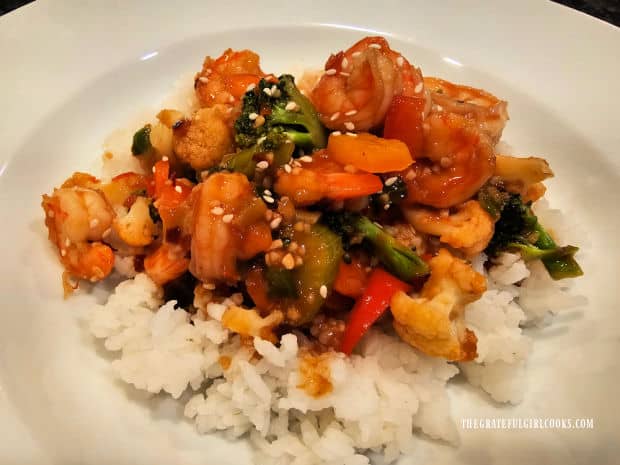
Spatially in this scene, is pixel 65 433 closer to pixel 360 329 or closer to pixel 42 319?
pixel 42 319

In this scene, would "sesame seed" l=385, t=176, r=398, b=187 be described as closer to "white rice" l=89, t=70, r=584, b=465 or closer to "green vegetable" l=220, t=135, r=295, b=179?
"green vegetable" l=220, t=135, r=295, b=179

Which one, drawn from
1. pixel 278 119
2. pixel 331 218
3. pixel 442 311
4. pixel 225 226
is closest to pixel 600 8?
pixel 278 119

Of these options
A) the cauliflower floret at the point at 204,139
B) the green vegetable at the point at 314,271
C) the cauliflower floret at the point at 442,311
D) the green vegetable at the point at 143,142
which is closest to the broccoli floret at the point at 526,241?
the cauliflower floret at the point at 442,311

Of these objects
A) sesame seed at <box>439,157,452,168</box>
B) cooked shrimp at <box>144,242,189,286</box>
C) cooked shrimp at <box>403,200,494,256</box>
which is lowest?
cooked shrimp at <box>144,242,189,286</box>

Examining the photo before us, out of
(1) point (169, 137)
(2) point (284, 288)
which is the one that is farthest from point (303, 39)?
(2) point (284, 288)

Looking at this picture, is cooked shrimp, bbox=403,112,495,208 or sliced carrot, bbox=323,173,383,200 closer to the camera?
sliced carrot, bbox=323,173,383,200

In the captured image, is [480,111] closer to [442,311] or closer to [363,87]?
[363,87]

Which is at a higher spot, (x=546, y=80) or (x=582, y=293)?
(x=546, y=80)

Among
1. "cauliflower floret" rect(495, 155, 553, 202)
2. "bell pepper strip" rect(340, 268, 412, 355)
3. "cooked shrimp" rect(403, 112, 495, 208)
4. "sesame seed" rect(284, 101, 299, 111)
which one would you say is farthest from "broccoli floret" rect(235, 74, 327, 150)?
"cauliflower floret" rect(495, 155, 553, 202)
